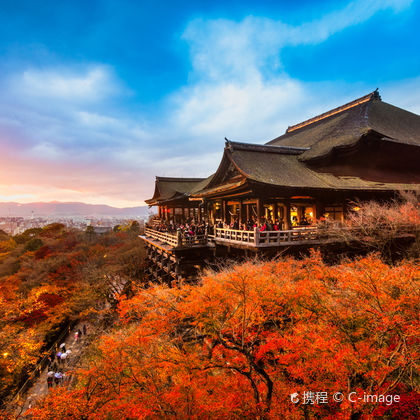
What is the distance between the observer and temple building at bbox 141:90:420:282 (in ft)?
47.9

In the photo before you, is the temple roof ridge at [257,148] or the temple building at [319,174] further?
the temple roof ridge at [257,148]

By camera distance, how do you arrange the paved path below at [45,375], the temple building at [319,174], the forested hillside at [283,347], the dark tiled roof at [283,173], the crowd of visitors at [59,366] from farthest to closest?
the crowd of visitors at [59,366] → the paved path below at [45,375] → the dark tiled roof at [283,173] → the temple building at [319,174] → the forested hillside at [283,347]

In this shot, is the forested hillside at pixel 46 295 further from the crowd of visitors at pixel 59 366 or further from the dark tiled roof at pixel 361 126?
the dark tiled roof at pixel 361 126

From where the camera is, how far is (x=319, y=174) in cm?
1739

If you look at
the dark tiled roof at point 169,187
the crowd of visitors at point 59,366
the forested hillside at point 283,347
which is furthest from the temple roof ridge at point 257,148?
the crowd of visitors at point 59,366

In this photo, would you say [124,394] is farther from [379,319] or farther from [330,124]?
[330,124]

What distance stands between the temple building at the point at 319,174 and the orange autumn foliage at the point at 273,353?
2.90m

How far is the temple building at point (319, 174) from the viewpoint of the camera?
47.9 feet

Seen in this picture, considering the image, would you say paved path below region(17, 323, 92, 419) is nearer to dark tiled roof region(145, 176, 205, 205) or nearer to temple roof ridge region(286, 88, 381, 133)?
dark tiled roof region(145, 176, 205, 205)

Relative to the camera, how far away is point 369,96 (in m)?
23.5

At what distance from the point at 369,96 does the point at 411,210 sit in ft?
50.6

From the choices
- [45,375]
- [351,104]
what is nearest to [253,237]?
[45,375]

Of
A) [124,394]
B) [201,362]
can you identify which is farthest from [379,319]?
[124,394]

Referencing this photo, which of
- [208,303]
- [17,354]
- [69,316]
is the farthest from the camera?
[69,316]
